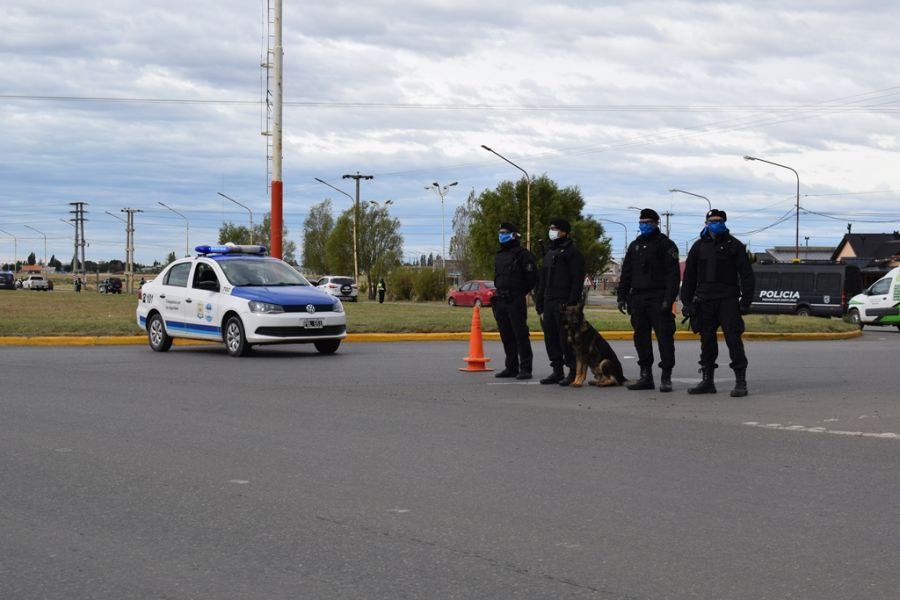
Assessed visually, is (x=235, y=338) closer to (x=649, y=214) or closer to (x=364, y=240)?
(x=649, y=214)

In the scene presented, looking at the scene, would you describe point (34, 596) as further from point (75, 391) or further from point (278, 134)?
point (278, 134)

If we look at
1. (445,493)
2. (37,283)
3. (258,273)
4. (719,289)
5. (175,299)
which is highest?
(37,283)

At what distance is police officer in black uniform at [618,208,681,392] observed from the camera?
11.7m

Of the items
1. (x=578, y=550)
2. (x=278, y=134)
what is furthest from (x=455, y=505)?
(x=278, y=134)

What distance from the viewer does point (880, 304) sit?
3325 centimetres

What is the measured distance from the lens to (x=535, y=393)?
1195 centimetres

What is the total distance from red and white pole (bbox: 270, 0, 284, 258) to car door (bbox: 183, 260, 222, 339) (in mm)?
8400

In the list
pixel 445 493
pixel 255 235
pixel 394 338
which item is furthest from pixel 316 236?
pixel 445 493

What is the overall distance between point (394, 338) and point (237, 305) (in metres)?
5.18

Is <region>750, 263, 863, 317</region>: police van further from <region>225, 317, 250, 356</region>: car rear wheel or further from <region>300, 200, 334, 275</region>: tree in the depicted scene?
<region>300, 200, 334, 275</region>: tree

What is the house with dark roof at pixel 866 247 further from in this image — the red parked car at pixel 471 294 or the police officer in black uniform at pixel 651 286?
the police officer in black uniform at pixel 651 286

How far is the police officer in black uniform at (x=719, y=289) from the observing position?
37.3 feet

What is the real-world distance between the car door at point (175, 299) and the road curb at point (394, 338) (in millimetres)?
1047

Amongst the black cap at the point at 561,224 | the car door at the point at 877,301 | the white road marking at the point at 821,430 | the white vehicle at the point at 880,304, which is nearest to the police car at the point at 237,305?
the black cap at the point at 561,224
